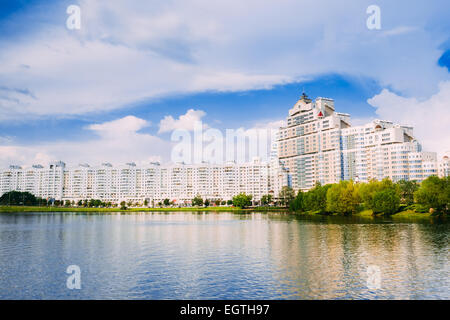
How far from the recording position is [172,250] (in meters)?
40.2

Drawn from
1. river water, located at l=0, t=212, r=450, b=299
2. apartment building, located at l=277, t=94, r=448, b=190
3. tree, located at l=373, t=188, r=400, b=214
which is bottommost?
river water, located at l=0, t=212, r=450, b=299

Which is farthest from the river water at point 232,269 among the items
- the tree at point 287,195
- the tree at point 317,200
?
the tree at point 287,195

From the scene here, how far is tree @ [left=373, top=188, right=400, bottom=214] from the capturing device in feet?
311

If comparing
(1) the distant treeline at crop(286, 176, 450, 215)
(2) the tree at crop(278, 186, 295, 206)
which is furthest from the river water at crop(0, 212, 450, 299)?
(2) the tree at crop(278, 186, 295, 206)

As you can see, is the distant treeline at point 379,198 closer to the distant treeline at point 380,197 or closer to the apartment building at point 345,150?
the distant treeline at point 380,197

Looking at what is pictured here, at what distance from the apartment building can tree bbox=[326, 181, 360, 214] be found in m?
41.7

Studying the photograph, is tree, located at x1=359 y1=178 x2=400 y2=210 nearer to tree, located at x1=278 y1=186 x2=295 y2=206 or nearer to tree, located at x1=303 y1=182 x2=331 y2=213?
tree, located at x1=303 y1=182 x2=331 y2=213

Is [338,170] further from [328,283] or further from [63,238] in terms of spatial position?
[328,283]

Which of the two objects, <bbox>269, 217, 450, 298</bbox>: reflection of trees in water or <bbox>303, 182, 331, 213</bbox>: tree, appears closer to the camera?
<bbox>269, 217, 450, 298</bbox>: reflection of trees in water

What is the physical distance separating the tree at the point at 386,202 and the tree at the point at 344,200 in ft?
34.9

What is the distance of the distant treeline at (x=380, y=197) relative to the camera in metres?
84.1
